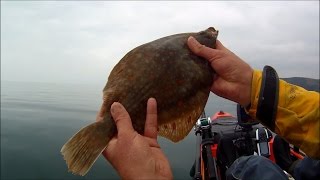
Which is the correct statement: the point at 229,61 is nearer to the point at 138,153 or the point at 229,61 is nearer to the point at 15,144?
the point at 138,153

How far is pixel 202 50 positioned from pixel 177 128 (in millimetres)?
739

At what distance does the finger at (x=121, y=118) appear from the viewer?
2.25m

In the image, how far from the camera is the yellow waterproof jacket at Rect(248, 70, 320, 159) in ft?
7.79

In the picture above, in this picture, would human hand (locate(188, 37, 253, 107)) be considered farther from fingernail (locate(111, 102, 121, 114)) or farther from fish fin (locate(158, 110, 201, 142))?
fingernail (locate(111, 102, 121, 114))

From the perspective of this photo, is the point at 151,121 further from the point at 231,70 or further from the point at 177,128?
the point at 231,70

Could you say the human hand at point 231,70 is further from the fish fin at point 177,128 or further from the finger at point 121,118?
the finger at point 121,118

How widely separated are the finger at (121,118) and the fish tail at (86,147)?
0.09m

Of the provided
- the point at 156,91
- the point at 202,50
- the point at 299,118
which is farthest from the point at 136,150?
the point at 299,118

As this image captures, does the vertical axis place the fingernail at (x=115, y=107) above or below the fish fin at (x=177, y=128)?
above

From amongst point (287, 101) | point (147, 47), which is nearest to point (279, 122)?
point (287, 101)

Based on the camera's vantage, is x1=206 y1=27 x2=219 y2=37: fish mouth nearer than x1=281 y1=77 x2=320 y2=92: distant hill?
Yes

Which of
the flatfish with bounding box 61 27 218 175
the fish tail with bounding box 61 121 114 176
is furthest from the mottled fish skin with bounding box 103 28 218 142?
the fish tail with bounding box 61 121 114 176

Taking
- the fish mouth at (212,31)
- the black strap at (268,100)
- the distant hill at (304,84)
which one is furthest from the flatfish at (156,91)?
the distant hill at (304,84)

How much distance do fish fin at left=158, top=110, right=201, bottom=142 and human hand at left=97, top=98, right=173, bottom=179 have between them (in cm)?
Answer: 19
